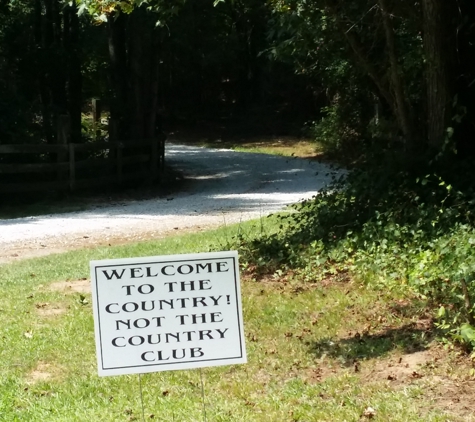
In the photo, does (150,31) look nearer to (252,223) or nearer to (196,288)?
(252,223)

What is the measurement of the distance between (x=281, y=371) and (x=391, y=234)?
9.66 ft

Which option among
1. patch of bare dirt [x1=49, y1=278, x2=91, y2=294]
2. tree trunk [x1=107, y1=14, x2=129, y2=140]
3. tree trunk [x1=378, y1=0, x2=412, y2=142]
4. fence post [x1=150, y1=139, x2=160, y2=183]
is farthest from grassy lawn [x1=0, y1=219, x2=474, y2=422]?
tree trunk [x1=107, y1=14, x2=129, y2=140]

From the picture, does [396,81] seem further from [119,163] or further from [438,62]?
[119,163]

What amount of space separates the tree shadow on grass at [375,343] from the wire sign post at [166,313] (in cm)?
188

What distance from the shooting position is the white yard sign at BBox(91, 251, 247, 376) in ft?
14.2

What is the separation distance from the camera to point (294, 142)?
38156mm

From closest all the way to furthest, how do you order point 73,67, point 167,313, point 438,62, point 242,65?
point 167,313 → point 438,62 → point 73,67 → point 242,65

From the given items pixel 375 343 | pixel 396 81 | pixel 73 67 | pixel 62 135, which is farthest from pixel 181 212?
pixel 375 343

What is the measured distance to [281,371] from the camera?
5984 mm

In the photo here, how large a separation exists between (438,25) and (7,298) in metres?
5.41

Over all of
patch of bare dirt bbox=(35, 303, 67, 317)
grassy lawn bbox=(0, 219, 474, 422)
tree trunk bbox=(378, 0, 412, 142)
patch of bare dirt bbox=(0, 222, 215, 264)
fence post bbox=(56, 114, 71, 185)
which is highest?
tree trunk bbox=(378, 0, 412, 142)

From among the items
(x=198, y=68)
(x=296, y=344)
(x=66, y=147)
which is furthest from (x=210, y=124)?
(x=296, y=344)

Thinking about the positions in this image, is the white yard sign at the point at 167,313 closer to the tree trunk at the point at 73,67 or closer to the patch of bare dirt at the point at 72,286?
the patch of bare dirt at the point at 72,286

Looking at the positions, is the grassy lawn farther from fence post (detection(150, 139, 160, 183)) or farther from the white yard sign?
fence post (detection(150, 139, 160, 183))
